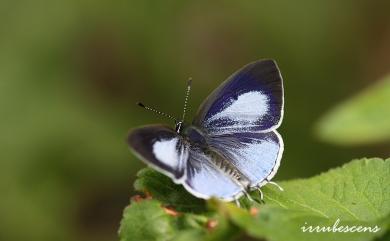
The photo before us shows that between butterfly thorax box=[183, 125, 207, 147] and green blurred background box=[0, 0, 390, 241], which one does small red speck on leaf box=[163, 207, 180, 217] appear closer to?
butterfly thorax box=[183, 125, 207, 147]

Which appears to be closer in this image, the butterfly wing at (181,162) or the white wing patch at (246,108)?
the butterfly wing at (181,162)

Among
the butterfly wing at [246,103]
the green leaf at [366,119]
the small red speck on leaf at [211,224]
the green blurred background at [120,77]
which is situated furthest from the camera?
the green blurred background at [120,77]

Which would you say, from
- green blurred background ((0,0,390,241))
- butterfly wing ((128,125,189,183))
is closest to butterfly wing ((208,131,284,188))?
butterfly wing ((128,125,189,183))

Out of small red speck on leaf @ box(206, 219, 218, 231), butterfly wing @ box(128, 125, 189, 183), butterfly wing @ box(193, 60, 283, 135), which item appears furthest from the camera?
butterfly wing @ box(193, 60, 283, 135)

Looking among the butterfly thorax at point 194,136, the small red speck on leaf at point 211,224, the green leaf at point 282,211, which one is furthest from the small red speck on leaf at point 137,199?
the butterfly thorax at point 194,136

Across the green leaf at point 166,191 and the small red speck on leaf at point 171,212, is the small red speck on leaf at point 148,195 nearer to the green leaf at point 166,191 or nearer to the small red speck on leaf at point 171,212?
the green leaf at point 166,191

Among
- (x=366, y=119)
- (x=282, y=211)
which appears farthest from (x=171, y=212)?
(x=366, y=119)

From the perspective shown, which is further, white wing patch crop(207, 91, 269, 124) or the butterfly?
white wing patch crop(207, 91, 269, 124)

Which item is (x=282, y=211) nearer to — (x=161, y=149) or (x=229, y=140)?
(x=161, y=149)
